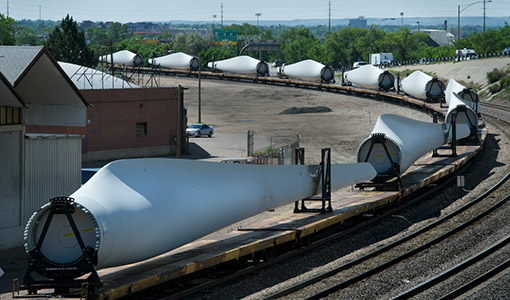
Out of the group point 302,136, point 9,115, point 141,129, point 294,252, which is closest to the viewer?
point 294,252

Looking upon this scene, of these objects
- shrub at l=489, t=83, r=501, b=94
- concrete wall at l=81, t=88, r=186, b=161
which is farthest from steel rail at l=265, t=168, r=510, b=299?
shrub at l=489, t=83, r=501, b=94

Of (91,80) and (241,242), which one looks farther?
(91,80)

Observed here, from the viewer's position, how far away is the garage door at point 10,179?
81.9 ft

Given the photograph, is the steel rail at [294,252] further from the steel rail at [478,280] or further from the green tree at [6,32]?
the green tree at [6,32]

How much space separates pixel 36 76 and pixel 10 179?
4.02 m

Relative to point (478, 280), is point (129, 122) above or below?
above

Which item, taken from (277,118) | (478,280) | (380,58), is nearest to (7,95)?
(478,280)

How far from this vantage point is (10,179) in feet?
82.7

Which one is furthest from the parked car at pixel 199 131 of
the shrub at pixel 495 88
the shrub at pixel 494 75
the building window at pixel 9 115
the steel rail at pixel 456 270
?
the shrub at pixel 494 75

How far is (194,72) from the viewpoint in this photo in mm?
109875

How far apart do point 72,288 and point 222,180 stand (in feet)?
16.7

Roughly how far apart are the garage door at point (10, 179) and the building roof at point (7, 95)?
3.28ft

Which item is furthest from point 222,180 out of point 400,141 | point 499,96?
point 499,96

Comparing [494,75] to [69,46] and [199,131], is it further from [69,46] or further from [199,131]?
[69,46]
